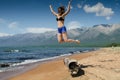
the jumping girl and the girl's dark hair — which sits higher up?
the girl's dark hair

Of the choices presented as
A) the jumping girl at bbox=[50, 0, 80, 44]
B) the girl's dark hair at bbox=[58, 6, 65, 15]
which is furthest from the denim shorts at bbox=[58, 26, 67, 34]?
the girl's dark hair at bbox=[58, 6, 65, 15]

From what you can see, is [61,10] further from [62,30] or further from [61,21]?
[62,30]

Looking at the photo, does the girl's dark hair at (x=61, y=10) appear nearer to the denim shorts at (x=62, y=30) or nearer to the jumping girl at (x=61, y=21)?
the jumping girl at (x=61, y=21)

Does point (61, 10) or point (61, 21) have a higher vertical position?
point (61, 10)

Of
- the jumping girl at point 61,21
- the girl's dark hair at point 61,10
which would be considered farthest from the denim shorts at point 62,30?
the girl's dark hair at point 61,10

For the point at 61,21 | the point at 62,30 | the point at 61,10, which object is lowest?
the point at 62,30

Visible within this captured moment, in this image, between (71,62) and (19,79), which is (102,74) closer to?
(71,62)

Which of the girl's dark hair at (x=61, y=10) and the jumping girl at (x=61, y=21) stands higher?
the girl's dark hair at (x=61, y=10)

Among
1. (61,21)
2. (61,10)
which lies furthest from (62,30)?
(61,10)

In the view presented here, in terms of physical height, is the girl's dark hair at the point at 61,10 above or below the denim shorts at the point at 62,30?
above

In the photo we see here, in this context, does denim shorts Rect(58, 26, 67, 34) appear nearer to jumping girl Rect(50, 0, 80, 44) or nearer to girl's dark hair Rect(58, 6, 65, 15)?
jumping girl Rect(50, 0, 80, 44)

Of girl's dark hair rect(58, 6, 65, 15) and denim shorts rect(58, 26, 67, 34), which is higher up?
girl's dark hair rect(58, 6, 65, 15)

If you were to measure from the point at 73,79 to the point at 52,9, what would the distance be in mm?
3920

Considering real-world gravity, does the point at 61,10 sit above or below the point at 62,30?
above
